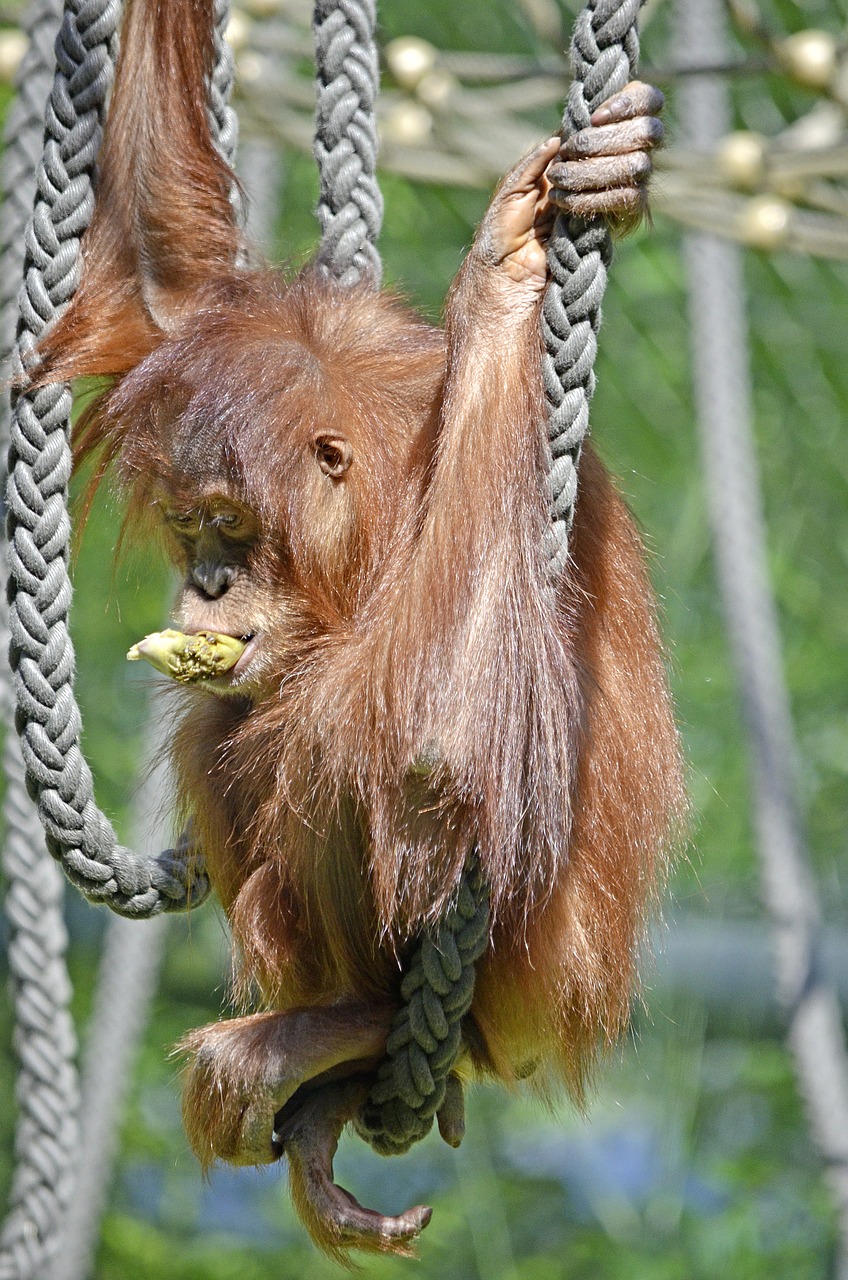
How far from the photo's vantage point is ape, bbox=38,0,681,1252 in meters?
1.58

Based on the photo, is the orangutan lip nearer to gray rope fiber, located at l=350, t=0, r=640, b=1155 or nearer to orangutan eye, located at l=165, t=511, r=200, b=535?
orangutan eye, located at l=165, t=511, r=200, b=535

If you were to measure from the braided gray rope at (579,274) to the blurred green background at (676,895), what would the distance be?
13.9 feet

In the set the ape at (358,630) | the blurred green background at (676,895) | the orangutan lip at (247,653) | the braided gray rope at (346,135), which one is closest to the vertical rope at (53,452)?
the ape at (358,630)

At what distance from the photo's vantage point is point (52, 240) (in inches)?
64.7

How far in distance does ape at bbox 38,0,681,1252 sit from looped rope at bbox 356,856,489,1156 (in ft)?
0.11

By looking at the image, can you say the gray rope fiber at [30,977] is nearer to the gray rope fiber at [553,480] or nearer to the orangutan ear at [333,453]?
the orangutan ear at [333,453]

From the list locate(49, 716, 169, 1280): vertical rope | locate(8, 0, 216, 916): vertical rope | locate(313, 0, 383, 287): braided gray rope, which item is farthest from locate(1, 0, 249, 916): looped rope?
locate(49, 716, 169, 1280): vertical rope

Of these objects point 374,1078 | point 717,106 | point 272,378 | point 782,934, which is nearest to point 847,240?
point 717,106

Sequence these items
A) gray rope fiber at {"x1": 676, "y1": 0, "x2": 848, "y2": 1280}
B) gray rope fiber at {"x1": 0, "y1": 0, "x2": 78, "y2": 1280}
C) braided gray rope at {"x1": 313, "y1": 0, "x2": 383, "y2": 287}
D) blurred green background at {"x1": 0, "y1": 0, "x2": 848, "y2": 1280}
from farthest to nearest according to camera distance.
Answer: blurred green background at {"x1": 0, "y1": 0, "x2": 848, "y2": 1280} → gray rope fiber at {"x1": 676, "y1": 0, "x2": 848, "y2": 1280} → gray rope fiber at {"x1": 0, "y1": 0, "x2": 78, "y2": 1280} → braided gray rope at {"x1": 313, "y1": 0, "x2": 383, "y2": 287}

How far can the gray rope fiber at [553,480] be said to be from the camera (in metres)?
1.43

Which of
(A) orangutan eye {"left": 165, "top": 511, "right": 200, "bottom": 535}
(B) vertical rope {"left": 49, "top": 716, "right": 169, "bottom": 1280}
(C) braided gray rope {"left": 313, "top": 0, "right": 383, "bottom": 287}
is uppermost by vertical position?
(C) braided gray rope {"left": 313, "top": 0, "right": 383, "bottom": 287}

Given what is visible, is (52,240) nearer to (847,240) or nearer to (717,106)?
(847,240)

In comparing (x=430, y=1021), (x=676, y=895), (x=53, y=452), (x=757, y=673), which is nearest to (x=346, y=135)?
(x=53, y=452)

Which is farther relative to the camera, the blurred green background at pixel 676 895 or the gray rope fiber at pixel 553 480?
the blurred green background at pixel 676 895
